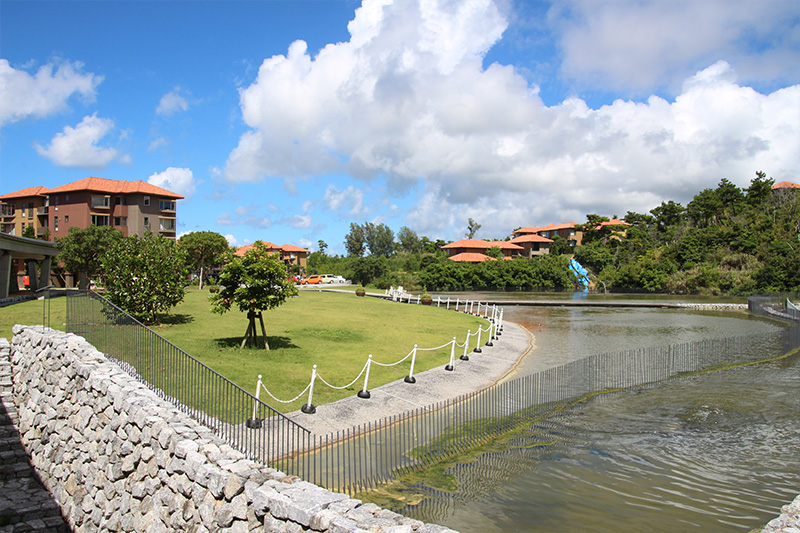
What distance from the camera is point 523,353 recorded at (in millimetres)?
27016

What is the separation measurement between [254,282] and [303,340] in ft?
16.0

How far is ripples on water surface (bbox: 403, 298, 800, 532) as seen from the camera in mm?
10305

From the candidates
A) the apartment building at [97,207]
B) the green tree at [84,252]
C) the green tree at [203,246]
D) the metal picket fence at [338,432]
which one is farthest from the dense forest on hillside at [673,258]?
the metal picket fence at [338,432]

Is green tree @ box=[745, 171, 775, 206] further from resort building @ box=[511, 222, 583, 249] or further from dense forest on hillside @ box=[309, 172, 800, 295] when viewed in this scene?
resort building @ box=[511, 222, 583, 249]

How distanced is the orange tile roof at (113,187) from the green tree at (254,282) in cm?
5904

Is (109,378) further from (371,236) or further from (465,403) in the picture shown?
(371,236)

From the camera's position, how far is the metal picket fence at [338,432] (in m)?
10.7

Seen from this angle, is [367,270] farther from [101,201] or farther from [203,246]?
[101,201]

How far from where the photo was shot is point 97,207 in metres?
69.2

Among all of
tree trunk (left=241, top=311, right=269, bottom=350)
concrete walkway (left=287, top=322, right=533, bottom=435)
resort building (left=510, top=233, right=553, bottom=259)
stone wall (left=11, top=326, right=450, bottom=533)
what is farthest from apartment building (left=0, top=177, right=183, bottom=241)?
resort building (left=510, top=233, right=553, bottom=259)

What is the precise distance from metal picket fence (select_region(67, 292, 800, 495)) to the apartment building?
60372mm

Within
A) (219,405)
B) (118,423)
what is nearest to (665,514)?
(219,405)

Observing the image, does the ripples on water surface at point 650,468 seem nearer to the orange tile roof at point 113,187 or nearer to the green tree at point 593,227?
the orange tile roof at point 113,187

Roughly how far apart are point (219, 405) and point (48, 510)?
449cm
